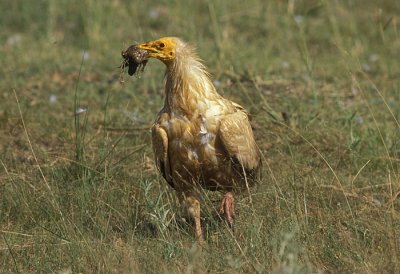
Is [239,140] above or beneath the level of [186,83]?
beneath

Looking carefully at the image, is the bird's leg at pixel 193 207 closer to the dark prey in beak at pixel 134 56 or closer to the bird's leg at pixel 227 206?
the bird's leg at pixel 227 206

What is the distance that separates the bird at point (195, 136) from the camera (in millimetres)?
5711

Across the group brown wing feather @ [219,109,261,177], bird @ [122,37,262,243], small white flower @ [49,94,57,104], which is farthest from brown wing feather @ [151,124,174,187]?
small white flower @ [49,94,57,104]

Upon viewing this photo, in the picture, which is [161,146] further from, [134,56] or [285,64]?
[285,64]

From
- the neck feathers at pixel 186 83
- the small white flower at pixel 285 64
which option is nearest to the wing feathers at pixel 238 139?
the neck feathers at pixel 186 83

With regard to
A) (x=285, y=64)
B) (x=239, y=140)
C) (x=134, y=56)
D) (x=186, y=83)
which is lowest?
(x=285, y=64)

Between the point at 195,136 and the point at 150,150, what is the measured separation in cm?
155

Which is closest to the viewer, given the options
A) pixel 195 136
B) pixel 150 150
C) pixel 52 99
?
pixel 195 136

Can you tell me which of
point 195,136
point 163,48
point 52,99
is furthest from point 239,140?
point 52,99

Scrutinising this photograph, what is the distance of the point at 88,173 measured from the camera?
6.33 m

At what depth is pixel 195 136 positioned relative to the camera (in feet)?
18.7

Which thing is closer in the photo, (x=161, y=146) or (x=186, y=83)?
(x=161, y=146)

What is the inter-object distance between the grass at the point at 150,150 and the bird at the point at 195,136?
0.53ft

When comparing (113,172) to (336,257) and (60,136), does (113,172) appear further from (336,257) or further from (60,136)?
(336,257)
